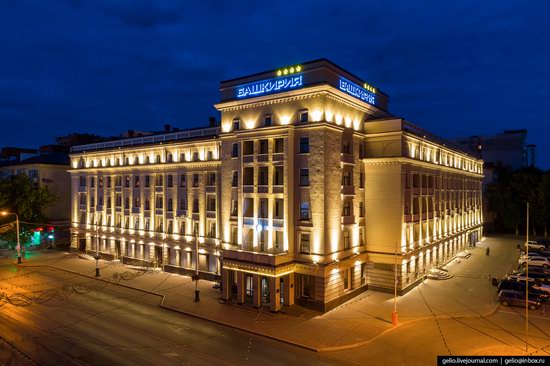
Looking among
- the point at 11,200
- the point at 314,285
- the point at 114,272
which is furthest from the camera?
the point at 11,200

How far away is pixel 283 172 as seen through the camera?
39.3 metres

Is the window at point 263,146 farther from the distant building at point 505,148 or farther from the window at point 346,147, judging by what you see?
the distant building at point 505,148

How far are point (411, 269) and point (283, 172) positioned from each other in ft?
66.5

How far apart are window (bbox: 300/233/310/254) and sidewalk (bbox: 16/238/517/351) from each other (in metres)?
5.84

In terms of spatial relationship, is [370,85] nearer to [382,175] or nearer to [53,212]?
[382,175]

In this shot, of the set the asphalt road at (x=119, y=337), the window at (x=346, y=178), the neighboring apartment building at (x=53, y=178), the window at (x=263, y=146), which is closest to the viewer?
the asphalt road at (x=119, y=337)

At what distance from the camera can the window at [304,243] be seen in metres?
38.6

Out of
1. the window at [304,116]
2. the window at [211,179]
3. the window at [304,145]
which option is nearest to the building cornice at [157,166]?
the window at [211,179]

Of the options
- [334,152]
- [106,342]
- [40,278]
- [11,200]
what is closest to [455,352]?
[334,152]

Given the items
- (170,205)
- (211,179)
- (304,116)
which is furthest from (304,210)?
(170,205)

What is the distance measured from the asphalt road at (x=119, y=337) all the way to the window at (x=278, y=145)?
18.5m

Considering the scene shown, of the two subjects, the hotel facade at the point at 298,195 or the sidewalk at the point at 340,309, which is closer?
the sidewalk at the point at 340,309

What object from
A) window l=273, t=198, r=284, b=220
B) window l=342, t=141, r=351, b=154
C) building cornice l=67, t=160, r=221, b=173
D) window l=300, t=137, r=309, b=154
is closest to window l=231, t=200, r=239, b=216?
window l=273, t=198, r=284, b=220

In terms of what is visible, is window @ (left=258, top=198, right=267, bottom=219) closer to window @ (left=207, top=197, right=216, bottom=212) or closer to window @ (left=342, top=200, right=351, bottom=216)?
window @ (left=342, top=200, right=351, bottom=216)
